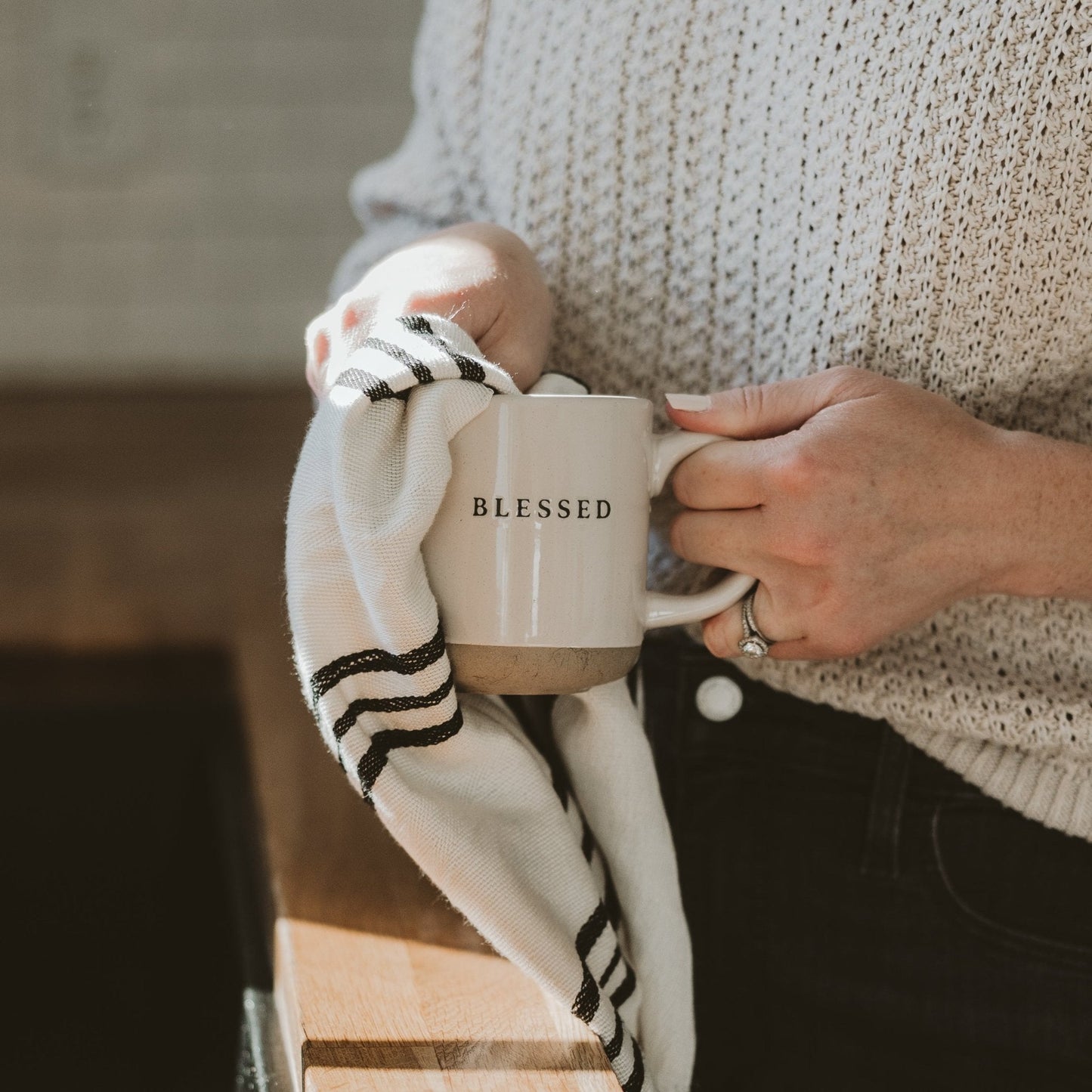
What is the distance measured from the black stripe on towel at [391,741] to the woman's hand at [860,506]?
0.39ft

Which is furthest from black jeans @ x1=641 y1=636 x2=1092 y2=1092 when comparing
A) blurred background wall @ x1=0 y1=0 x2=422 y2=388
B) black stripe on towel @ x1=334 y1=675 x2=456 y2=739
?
blurred background wall @ x1=0 y1=0 x2=422 y2=388

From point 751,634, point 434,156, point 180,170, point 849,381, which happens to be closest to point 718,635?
point 751,634

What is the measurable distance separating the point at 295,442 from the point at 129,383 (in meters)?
0.84

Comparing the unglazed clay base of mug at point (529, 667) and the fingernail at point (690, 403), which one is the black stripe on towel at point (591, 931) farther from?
the fingernail at point (690, 403)

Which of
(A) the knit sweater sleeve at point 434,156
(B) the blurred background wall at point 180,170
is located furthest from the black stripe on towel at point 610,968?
(B) the blurred background wall at point 180,170

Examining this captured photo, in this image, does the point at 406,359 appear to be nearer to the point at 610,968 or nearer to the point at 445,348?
the point at 445,348

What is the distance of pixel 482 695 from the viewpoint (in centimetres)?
45

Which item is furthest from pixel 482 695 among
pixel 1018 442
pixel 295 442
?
pixel 295 442

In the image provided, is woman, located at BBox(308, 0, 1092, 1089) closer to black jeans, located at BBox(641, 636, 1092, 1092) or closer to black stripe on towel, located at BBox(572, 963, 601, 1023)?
black jeans, located at BBox(641, 636, 1092, 1092)

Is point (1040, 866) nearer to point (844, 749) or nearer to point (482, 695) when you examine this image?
point (844, 749)

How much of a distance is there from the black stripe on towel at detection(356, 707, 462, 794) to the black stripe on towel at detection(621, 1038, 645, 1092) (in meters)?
0.15

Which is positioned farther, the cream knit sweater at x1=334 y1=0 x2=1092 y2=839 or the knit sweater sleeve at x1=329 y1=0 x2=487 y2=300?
the knit sweater sleeve at x1=329 y1=0 x2=487 y2=300

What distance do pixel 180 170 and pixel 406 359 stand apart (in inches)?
82.5

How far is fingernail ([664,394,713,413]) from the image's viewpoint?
435 millimetres
